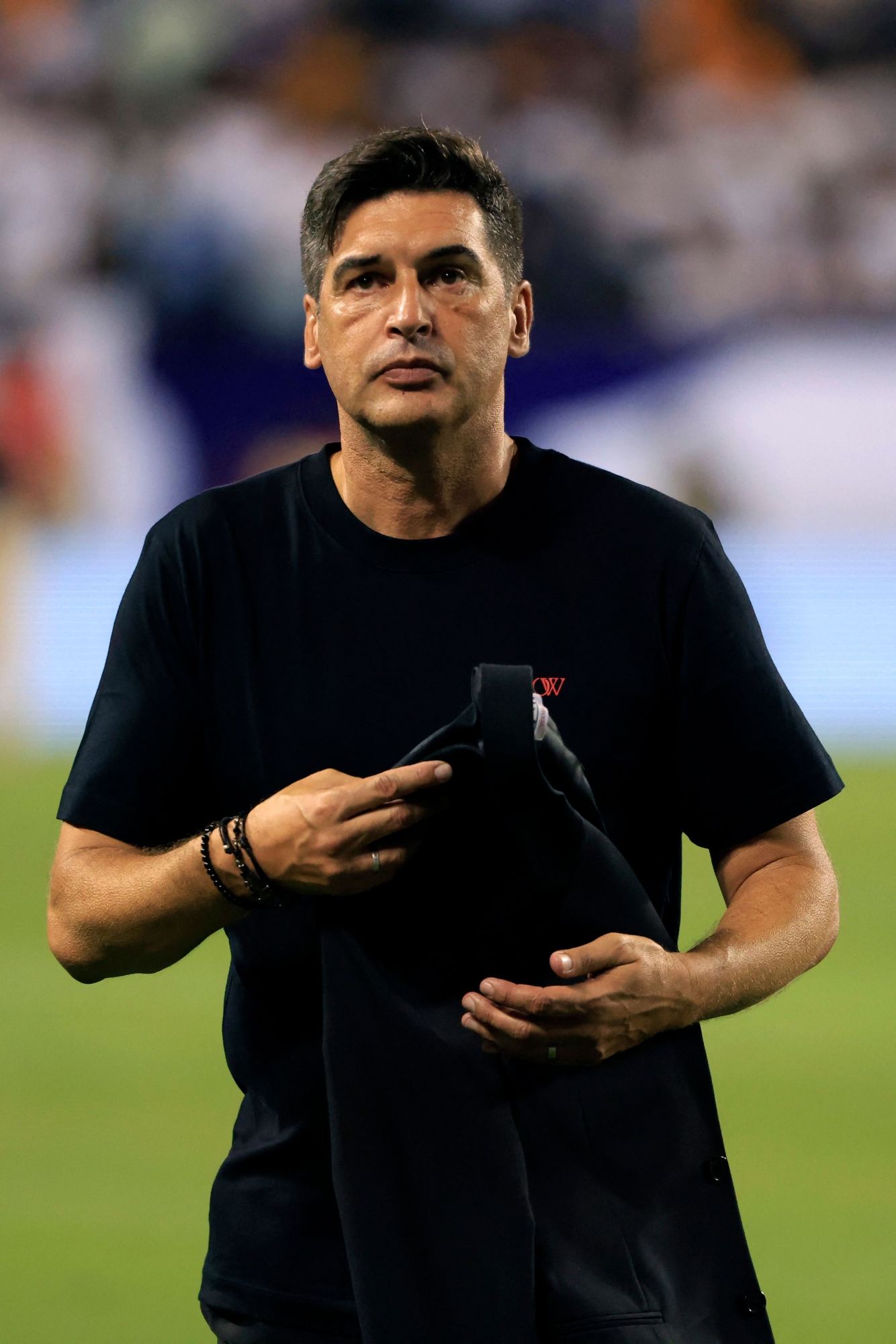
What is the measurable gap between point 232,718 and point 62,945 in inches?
9.9

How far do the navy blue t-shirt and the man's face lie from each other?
133mm

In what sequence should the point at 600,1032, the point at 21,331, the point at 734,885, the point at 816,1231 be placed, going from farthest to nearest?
A: the point at 21,331 < the point at 816,1231 < the point at 734,885 < the point at 600,1032

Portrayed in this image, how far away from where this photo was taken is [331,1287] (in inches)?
54.7

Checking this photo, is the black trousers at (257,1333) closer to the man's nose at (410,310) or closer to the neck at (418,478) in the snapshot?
the neck at (418,478)

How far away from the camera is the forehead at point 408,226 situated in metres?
1.56

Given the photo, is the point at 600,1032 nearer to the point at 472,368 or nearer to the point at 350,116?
the point at 472,368

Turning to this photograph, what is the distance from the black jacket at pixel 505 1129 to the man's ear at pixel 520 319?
1.95ft

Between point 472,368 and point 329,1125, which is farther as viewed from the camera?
point 472,368

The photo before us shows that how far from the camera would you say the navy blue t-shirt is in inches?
57.2

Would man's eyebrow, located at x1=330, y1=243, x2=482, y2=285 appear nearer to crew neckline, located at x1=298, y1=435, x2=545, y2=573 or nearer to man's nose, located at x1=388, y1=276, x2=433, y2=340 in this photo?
man's nose, located at x1=388, y1=276, x2=433, y2=340

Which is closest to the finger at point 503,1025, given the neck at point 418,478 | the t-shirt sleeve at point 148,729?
the t-shirt sleeve at point 148,729

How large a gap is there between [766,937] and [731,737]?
0.18m

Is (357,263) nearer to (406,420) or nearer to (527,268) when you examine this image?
(406,420)

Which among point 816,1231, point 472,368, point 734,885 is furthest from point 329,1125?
point 816,1231
